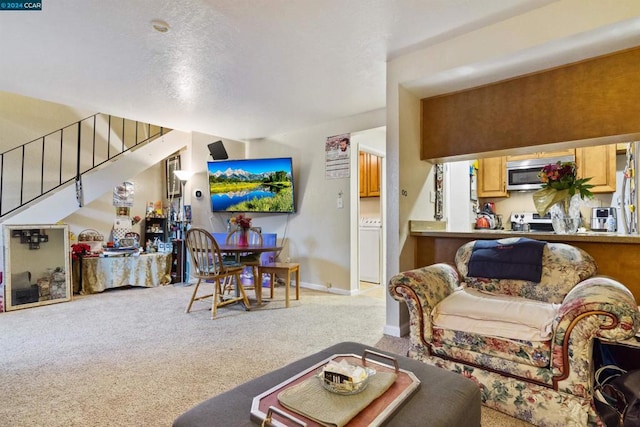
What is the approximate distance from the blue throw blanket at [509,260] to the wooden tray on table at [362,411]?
52.3 inches

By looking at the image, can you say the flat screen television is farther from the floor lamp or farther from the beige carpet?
the beige carpet

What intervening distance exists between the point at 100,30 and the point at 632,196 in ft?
14.5

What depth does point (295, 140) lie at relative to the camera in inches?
199

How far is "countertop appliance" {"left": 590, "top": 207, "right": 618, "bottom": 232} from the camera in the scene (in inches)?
147

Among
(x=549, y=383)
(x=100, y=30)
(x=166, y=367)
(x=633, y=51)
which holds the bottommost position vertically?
(x=166, y=367)

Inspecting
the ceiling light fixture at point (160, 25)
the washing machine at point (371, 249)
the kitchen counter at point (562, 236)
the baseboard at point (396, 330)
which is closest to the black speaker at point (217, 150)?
the washing machine at point (371, 249)

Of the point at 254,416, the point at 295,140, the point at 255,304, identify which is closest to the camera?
the point at 254,416

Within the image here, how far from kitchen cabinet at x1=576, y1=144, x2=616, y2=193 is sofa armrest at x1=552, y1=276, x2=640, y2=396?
2.95m

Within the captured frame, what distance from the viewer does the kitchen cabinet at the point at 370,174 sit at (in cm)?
525

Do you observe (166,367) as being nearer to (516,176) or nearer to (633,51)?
(633,51)

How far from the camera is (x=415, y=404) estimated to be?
1.06 metres

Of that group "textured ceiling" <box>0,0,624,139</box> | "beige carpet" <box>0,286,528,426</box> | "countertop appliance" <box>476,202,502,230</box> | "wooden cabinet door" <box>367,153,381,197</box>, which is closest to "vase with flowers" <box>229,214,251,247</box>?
"beige carpet" <box>0,286,528,426</box>

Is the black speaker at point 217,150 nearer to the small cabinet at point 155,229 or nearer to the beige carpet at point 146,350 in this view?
the small cabinet at point 155,229

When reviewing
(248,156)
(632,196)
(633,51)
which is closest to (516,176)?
(632,196)
